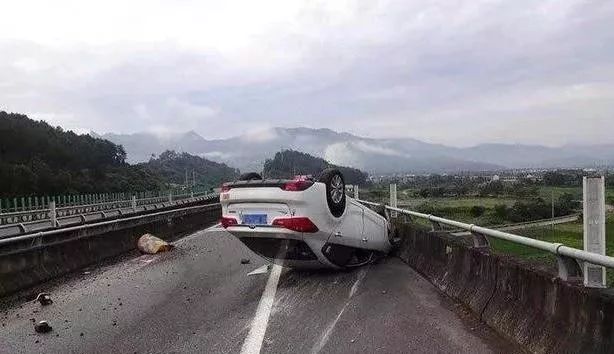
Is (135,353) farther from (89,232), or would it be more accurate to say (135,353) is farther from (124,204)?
(124,204)

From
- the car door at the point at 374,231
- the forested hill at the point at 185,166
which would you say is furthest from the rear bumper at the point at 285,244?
the forested hill at the point at 185,166

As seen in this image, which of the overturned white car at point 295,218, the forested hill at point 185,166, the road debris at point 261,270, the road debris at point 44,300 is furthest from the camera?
the forested hill at point 185,166

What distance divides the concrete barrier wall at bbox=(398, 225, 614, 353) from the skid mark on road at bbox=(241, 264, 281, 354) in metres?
2.35

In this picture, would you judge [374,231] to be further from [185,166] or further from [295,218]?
[185,166]

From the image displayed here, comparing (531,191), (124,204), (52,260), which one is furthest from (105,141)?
(52,260)

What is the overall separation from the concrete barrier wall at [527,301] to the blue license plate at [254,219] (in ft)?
8.87

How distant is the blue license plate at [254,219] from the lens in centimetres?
926

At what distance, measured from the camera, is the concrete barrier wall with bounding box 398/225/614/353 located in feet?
14.8

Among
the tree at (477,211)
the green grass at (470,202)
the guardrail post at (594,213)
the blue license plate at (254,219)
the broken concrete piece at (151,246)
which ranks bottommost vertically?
the tree at (477,211)

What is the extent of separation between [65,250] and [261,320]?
6290mm

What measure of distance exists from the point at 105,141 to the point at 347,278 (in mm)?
105856

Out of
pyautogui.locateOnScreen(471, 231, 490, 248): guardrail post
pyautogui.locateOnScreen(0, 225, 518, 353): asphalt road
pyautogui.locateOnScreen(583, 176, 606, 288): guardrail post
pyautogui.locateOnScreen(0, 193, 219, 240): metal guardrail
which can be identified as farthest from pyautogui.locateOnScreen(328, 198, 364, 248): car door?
pyautogui.locateOnScreen(0, 193, 219, 240): metal guardrail

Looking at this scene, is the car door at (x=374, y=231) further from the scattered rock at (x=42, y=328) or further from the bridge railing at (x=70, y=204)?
the bridge railing at (x=70, y=204)

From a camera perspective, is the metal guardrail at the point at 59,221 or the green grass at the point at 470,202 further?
the green grass at the point at 470,202
